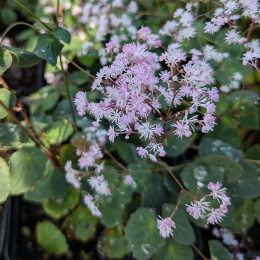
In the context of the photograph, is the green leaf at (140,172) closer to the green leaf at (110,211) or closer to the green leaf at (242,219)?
the green leaf at (110,211)

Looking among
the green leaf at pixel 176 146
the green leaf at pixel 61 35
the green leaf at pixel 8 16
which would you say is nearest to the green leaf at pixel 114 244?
the green leaf at pixel 176 146

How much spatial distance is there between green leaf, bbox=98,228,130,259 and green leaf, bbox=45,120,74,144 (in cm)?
31

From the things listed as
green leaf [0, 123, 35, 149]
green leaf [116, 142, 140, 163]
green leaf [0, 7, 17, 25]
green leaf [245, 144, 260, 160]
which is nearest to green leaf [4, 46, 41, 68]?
green leaf [0, 123, 35, 149]

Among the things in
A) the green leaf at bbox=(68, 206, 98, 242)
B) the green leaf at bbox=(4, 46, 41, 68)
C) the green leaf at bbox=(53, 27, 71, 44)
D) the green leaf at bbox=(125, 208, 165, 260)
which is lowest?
the green leaf at bbox=(68, 206, 98, 242)

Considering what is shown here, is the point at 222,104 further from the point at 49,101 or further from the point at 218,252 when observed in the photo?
the point at 49,101

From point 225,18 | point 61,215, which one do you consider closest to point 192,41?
point 225,18

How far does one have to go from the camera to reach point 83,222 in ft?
2.54

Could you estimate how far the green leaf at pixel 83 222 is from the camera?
0.77 metres

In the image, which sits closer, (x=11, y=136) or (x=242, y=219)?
(x=11, y=136)

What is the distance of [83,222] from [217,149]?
1.44 feet

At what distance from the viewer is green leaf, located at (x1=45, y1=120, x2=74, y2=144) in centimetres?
66

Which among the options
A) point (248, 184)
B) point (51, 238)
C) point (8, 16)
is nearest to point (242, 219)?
point (248, 184)

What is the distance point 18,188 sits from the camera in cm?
55

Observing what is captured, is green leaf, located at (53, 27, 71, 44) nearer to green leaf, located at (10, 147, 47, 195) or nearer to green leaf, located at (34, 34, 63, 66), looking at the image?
green leaf, located at (34, 34, 63, 66)
